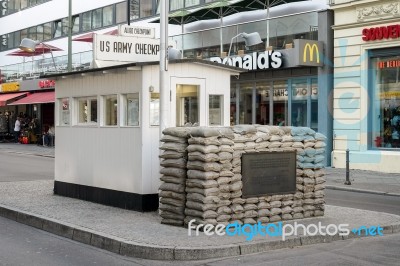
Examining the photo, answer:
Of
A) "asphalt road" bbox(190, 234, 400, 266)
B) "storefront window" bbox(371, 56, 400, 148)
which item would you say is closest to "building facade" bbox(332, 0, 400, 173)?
"storefront window" bbox(371, 56, 400, 148)

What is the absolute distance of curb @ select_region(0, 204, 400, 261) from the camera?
7586 mm

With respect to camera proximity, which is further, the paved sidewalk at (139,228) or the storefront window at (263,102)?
the storefront window at (263,102)

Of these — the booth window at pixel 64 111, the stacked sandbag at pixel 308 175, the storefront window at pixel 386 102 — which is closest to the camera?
the stacked sandbag at pixel 308 175

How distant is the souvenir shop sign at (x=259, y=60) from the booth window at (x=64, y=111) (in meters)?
11.5

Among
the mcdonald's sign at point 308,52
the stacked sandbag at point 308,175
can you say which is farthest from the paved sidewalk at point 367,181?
the stacked sandbag at point 308,175

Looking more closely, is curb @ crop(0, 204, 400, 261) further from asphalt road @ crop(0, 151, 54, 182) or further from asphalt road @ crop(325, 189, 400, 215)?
asphalt road @ crop(0, 151, 54, 182)

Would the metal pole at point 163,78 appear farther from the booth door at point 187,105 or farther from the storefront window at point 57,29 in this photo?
the storefront window at point 57,29

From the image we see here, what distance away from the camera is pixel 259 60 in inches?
930

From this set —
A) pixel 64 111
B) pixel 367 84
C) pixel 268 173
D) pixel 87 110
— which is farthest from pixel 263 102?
pixel 268 173

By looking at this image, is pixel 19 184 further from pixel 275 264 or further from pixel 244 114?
pixel 244 114

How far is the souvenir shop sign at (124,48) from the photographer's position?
1156 centimetres

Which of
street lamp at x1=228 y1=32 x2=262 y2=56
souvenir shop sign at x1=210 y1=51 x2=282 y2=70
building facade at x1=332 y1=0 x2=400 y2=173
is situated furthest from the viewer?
street lamp at x1=228 y1=32 x2=262 y2=56

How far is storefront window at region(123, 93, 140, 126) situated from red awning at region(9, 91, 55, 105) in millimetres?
24829

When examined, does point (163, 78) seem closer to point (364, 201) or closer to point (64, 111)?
point (64, 111)
